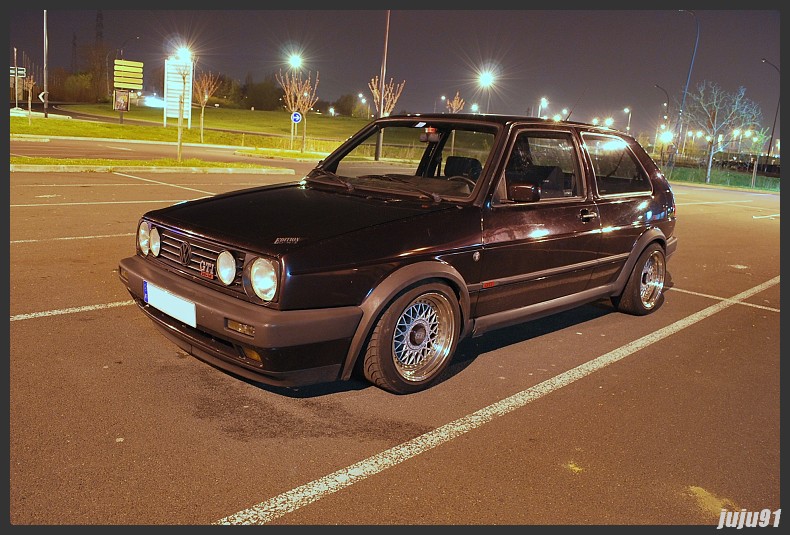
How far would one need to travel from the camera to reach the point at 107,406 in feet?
12.0

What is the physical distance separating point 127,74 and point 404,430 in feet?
162

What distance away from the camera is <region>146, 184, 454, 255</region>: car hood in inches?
144

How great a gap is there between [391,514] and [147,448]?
1.24 metres

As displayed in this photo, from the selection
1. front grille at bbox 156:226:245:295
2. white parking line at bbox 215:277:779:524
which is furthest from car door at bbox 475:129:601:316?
front grille at bbox 156:226:245:295

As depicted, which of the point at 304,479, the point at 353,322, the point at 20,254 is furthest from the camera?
the point at 20,254

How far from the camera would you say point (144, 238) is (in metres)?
4.34

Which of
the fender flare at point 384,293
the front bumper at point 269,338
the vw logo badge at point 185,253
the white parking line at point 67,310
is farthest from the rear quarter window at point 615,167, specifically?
the white parking line at point 67,310

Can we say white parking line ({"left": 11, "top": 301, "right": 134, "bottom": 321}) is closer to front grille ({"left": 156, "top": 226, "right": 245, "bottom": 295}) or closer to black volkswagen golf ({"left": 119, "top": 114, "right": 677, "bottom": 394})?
black volkswagen golf ({"left": 119, "top": 114, "right": 677, "bottom": 394})

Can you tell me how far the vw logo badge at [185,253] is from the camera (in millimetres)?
3924

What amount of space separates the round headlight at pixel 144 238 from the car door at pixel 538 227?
2.10m

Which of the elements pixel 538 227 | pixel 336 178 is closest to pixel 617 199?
pixel 538 227

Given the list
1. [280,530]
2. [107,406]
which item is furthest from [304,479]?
[107,406]

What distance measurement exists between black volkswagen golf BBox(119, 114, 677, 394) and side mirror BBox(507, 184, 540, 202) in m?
0.01

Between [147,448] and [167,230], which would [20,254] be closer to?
[167,230]
